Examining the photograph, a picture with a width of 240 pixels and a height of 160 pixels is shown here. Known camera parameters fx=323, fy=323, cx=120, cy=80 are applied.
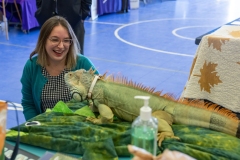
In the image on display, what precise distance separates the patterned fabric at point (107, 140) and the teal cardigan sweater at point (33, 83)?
528 millimetres

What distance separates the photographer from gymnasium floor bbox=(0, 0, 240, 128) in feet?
13.5

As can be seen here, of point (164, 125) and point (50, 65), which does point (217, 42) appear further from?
point (50, 65)

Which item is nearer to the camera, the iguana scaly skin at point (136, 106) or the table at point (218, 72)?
the iguana scaly skin at point (136, 106)

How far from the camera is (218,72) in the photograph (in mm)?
1860

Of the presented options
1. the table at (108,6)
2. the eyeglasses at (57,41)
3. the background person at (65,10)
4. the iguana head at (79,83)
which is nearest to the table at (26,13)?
the table at (108,6)

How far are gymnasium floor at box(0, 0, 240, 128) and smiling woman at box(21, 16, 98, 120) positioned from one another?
89 cm

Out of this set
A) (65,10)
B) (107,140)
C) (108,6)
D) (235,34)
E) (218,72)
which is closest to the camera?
(107,140)

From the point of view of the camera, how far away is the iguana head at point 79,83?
1491mm

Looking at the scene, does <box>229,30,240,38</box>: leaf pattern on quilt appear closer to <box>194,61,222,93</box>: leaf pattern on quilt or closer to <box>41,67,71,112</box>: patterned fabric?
<box>194,61,222,93</box>: leaf pattern on quilt

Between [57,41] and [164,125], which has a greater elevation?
[57,41]

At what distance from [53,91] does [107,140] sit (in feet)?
2.61

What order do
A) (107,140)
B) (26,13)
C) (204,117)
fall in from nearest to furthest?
1. (107,140)
2. (204,117)
3. (26,13)

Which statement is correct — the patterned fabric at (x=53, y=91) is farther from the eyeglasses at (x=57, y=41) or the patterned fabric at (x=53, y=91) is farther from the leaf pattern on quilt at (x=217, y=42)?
the leaf pattern on quilt at (x=217, y=42)

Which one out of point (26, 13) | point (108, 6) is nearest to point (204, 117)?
point (26, 13)
